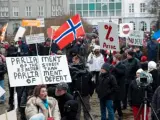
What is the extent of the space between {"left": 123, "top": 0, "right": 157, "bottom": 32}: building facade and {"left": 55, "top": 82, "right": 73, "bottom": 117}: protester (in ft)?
253

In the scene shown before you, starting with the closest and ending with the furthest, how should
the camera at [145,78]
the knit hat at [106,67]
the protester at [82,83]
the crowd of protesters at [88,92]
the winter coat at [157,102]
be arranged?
the crowd of protesters at [88,92] < the winter coat at [157,102] < the camera at [145,78] < the knit hat at [106,67] < the protester at [82,83]

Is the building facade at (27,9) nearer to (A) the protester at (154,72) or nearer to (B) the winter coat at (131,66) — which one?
(B) the winter coat at (131,66)

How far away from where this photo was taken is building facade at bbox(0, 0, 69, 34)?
86.2 metres

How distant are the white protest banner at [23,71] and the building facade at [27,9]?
3036 inches

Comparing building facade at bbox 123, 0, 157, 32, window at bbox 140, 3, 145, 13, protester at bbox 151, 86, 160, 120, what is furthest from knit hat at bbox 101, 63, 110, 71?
window at bbox 140, 3, 145, 13

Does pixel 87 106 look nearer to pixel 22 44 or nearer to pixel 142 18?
pixel 22 44

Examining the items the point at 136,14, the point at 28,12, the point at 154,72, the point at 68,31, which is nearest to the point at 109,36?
the point at 68,31

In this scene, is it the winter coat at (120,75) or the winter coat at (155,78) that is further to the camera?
the winter coat at (120,75)

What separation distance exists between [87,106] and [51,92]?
214 cm

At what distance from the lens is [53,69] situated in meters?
9.16

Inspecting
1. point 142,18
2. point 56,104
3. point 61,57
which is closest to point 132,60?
point 61,57

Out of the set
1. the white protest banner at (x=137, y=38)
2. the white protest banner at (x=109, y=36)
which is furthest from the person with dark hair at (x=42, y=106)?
the white protest banner at (x=137, y=38)

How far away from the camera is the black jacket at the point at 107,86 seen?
10250 mm

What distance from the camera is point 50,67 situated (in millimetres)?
9148
